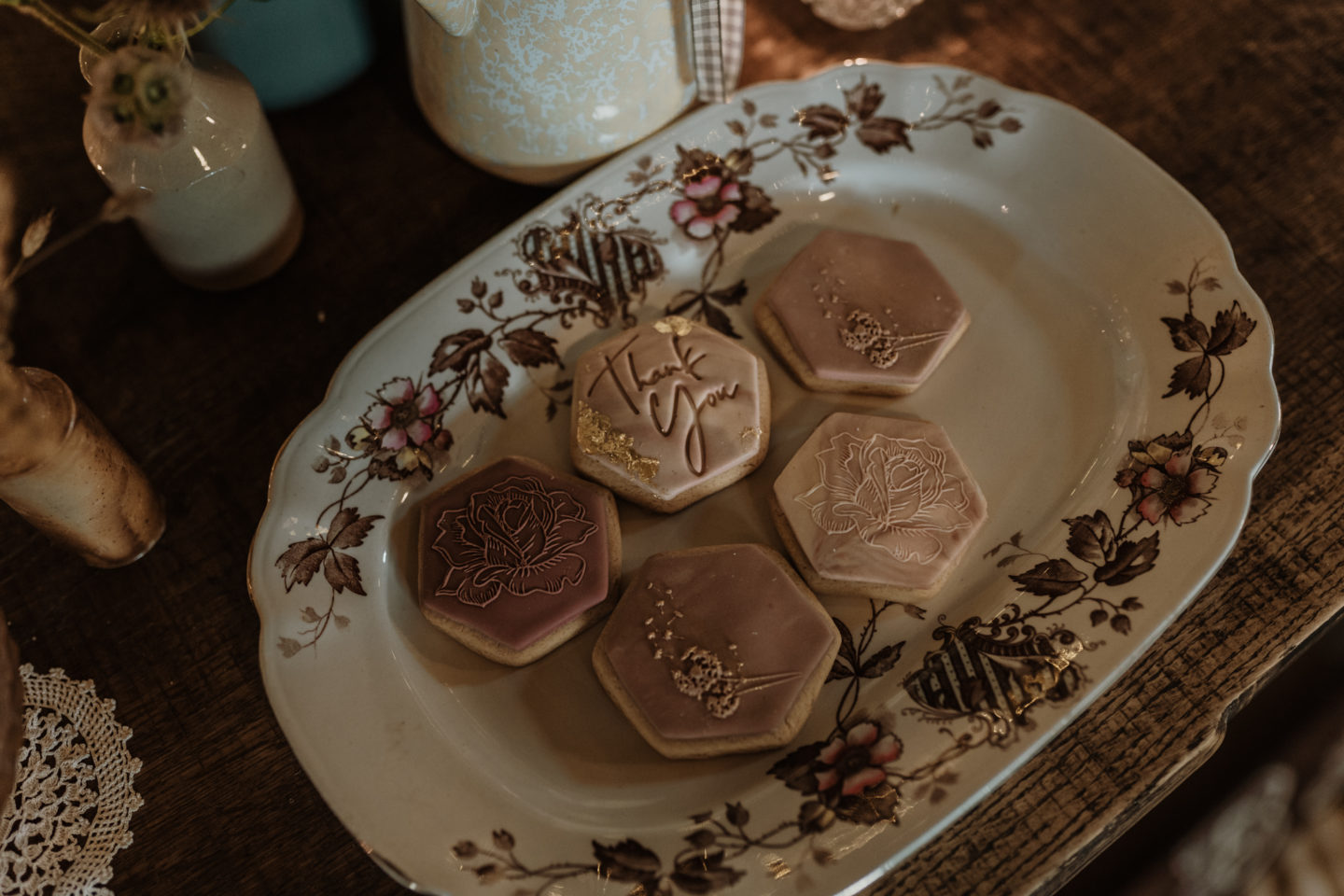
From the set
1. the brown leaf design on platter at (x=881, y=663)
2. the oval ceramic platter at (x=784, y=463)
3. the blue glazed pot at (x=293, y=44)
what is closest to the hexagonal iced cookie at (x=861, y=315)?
the oval ceramic platter at (x=784, y=463)

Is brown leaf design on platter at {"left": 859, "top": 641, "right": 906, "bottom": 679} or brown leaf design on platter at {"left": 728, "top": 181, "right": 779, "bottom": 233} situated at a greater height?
brown leaf design on platter at {"left": 728, "top": 181, "right": 779, "bottom": 233}

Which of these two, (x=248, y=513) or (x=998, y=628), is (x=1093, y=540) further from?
(x=248, y=513)

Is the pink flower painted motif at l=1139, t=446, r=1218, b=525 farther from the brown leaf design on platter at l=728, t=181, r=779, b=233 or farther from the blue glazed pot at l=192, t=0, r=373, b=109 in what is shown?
the blue glazed pot at l=192, t=0, r=373, b=109

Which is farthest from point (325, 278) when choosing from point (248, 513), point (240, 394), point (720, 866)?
point (720, 866)

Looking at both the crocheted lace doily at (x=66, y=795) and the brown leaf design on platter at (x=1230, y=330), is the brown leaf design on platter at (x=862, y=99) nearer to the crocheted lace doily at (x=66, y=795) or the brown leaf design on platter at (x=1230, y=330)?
the brown leaf design on platter at (x=1230, y=330)

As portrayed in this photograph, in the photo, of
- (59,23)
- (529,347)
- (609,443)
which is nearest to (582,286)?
(529,347)

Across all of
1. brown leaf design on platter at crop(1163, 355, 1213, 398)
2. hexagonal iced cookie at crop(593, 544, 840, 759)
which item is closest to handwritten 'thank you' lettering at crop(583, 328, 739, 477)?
hexagonal iced cookie at crop(593, 544, 840, 759)

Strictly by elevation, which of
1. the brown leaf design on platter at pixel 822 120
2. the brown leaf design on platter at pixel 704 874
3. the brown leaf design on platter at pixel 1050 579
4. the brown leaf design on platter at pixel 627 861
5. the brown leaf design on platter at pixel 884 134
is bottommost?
the brown leaf design on platter at pixel 704 874
